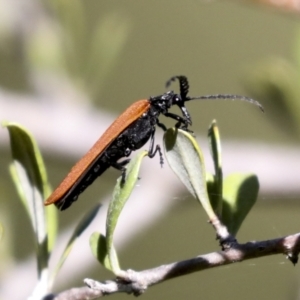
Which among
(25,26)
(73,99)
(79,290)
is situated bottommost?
(79,290)

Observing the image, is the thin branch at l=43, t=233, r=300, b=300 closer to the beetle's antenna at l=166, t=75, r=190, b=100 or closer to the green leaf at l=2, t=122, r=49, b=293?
the green leaf at l=2, t=122, r=49, b=293

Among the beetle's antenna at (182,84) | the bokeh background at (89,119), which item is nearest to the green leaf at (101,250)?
the bokeh background at (89,119)

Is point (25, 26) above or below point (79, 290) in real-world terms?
above

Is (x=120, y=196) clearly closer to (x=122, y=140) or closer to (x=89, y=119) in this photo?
(x=122, y=140)

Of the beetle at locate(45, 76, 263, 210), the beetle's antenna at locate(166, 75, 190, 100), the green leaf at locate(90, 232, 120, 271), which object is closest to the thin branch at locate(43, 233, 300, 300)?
the green leaf at locate(90, 232, 120, 271)

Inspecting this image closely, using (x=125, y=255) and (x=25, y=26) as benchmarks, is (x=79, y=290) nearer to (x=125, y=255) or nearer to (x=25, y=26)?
(x=25, y=26)

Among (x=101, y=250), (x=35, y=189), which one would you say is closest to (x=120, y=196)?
(x=101, y=250)

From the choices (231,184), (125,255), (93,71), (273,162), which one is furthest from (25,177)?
(125,255)
